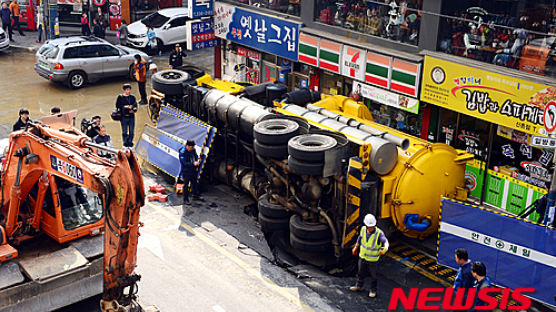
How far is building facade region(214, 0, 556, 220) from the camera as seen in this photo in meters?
13.3

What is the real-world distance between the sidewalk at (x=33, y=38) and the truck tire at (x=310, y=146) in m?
19.9

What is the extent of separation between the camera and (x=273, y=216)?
12.7 metres

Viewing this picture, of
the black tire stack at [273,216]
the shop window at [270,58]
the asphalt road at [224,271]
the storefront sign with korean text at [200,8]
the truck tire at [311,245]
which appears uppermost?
the storefront sign with korean text at [200,8]

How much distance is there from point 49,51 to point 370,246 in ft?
52.7

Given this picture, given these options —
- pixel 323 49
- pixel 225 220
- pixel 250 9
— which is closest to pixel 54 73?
pixel 250 9

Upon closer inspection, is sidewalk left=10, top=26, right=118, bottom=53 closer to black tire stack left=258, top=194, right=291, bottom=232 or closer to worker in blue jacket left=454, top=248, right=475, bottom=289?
black tire stack left=258, top=194, right=291, bottom=232

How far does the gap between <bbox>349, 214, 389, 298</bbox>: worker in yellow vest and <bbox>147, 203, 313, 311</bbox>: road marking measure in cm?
119

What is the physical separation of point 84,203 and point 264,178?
4608 mm

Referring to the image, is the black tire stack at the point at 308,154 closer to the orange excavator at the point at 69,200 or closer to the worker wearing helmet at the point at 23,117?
the orange excavator at the point at 69,200

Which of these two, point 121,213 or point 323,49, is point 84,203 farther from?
point 323,49

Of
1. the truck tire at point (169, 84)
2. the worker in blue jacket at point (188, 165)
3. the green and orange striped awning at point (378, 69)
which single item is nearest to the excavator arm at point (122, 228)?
the worker in blue jacket at point (188, 165)

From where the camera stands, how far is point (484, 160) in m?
14.5

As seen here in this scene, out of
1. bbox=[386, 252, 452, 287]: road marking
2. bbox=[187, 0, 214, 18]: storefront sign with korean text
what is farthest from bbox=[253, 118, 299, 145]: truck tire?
bbox=[187, 0, 214, 18]: storefront sign with korean text

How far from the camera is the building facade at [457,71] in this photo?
13.3 meters
